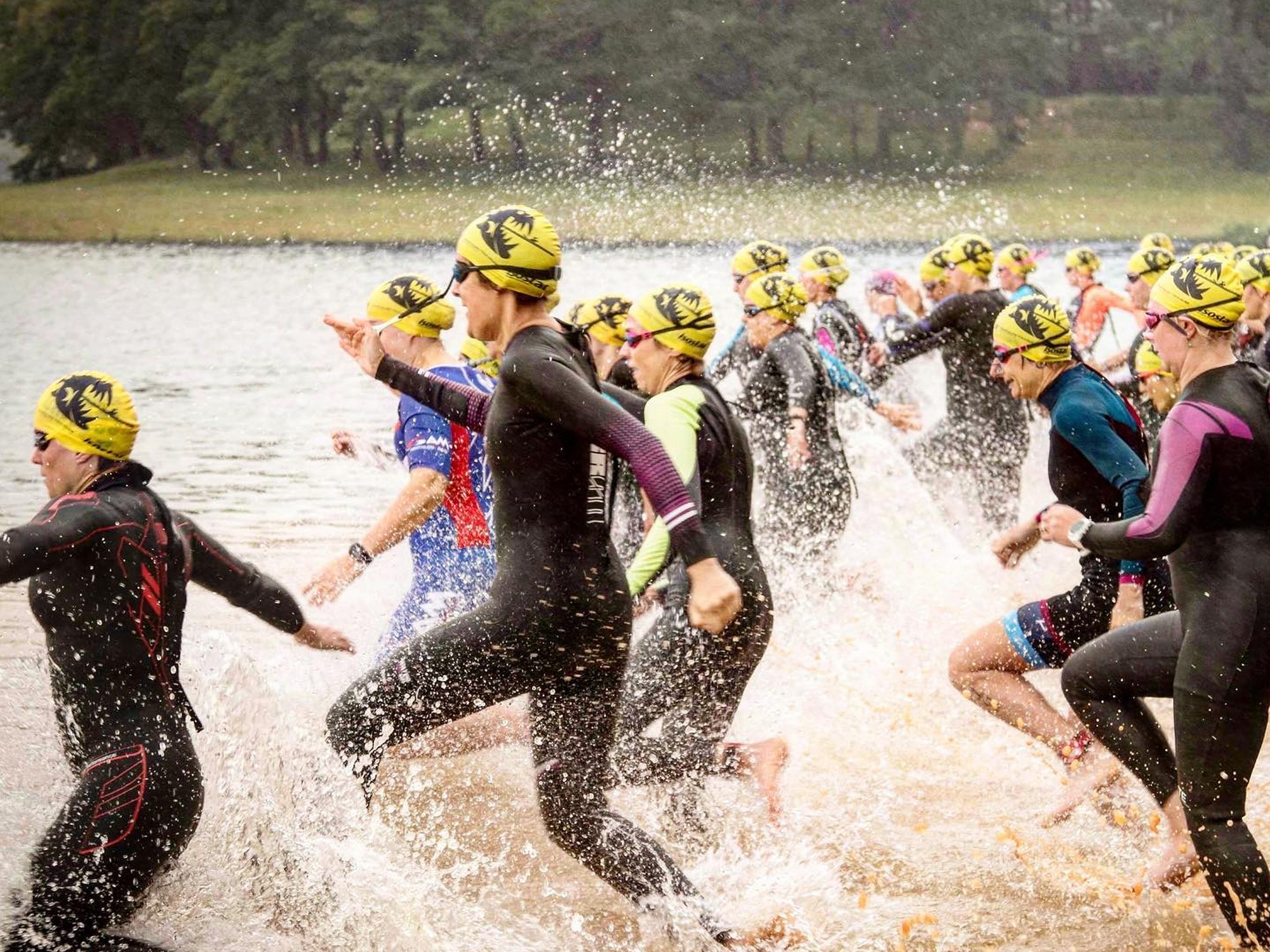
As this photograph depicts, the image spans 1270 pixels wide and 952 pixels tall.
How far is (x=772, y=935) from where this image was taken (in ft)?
13.4

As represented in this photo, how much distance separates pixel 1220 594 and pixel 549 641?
5.37 feet

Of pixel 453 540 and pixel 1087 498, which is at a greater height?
pixel 1087 498

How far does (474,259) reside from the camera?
150 inches

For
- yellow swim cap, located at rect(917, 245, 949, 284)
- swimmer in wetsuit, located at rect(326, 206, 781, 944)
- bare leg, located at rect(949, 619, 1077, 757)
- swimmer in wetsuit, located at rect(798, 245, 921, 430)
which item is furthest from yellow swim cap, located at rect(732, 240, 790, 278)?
swimmer in wetsuit, located at rect(326, 206, 781, 944)

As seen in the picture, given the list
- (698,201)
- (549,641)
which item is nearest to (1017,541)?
(549,641)

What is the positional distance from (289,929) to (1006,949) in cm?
195

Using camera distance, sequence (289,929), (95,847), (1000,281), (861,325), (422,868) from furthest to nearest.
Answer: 1. (1000,281)
2. (861,325)
3. (422,868)
4. (289,929)
5. (95,847)

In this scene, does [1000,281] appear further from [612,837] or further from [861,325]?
[612,837]

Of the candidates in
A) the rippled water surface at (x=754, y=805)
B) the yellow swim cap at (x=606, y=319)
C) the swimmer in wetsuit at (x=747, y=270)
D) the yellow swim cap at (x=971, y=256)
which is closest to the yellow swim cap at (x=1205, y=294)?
the rippled water surface at (x=754, y=805)

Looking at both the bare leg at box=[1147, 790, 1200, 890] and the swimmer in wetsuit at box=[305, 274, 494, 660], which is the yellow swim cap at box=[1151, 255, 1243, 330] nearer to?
the bare leg at box=[1147, 790, 1200, 890]

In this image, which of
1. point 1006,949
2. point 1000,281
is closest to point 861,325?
point 1000,281

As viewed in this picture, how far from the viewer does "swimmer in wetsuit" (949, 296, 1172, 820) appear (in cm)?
472

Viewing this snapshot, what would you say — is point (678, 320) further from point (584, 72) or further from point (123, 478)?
point (584, 72)

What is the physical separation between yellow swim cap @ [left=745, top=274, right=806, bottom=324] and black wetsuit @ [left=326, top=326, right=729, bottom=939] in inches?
152
